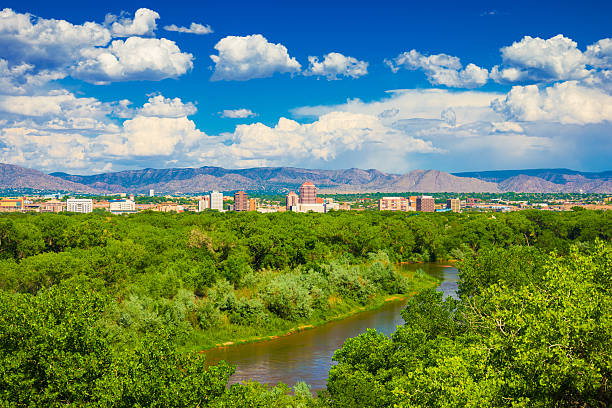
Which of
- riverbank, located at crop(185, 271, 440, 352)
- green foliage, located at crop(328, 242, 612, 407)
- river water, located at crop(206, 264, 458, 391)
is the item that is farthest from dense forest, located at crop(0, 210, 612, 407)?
river water, located at crop(206, 264, 458, 391)

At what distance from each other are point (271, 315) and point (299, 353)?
7880 mm

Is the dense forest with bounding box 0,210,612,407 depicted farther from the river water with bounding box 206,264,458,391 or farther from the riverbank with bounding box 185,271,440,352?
the river water with bounding box 206,264,458,391

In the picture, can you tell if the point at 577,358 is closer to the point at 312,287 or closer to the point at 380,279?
the point at 312,287

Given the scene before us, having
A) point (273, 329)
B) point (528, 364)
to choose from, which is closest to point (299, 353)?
point (273, 329)

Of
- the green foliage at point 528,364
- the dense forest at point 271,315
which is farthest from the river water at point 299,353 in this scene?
the green foliage at point 528,364

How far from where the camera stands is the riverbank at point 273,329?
4081cm

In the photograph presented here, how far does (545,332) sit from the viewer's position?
1421cm

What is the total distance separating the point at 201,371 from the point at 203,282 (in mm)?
32248

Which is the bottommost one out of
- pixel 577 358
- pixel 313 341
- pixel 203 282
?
pixel 313 341

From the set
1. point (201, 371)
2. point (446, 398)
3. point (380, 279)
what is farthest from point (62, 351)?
point (380, 279)

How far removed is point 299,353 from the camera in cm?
A: 3909

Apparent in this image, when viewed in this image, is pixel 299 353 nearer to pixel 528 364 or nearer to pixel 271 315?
pixel 271 315

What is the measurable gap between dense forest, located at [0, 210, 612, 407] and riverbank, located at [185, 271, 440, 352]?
169 mm

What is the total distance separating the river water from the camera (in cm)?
3353
